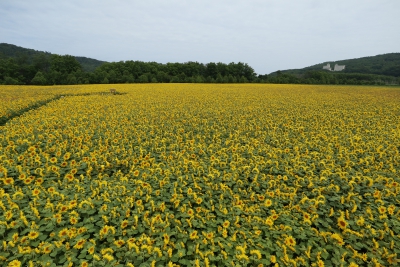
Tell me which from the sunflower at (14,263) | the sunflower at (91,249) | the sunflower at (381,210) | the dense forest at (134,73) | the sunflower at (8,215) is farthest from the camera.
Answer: the dense forest at (134,73)

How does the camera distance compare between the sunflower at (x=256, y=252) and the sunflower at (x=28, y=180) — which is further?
the sunflower at (x=28, y=180)

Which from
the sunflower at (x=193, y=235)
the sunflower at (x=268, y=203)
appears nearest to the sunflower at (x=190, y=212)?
the sunflower at (x=193, y=235)

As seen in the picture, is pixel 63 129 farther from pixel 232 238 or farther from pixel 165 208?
pixel 232 238

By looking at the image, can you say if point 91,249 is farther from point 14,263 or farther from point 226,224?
point 226,224

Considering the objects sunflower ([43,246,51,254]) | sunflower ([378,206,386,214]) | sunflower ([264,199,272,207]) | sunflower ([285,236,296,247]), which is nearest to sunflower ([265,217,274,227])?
sunflower ([285,236,296,247])

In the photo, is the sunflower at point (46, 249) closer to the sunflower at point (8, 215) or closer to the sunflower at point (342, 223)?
the sunflower at point (8, 215)

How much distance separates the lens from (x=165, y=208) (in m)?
4.11

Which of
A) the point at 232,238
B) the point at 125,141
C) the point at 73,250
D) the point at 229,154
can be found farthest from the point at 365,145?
the point at 73,250

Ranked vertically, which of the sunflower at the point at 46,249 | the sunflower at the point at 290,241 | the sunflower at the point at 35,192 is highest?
the sunflower at the point at 35,192

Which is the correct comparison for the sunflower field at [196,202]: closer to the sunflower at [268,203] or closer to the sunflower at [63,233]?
the sunflower at [63,233]

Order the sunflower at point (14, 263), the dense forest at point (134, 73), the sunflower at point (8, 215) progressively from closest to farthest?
1. the sunflower at point (14, 263)
2. the sunflower at point (8, 215)
3. the dense forest at point (134, 73)

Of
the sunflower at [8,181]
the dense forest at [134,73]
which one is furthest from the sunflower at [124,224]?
the dense forest at [134,73]

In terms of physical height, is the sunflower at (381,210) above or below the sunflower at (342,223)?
above

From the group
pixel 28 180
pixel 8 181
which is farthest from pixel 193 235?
pixel 8 181
